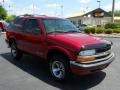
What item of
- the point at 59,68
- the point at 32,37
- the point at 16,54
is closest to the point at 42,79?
the point at 59,68

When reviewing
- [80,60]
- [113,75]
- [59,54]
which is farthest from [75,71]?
[113,75]

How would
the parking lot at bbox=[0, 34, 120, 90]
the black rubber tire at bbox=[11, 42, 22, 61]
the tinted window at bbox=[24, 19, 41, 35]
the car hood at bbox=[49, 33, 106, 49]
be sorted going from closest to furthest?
the car hood at bbox=[49, 33, 106, 49], the parking lot at bbox=[0, 34, 120, 90], the tinted window at bbox=[24, 19, 41, 35], the black rubber tire at bbox=[11, 42, 22, 61]

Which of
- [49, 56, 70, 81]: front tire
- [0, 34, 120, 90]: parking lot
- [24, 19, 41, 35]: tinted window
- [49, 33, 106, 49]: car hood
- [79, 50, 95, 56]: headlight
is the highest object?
[24, 19, 41, 35]: tinted window

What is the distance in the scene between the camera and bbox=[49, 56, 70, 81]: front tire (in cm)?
624

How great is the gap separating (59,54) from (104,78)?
164 centimetres

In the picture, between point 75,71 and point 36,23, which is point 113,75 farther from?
point 36,23

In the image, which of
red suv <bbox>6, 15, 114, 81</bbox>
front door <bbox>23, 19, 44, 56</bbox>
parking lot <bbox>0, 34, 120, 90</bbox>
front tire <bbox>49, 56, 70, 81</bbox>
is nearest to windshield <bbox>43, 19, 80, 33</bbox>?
red suv <bbox>6, 15, 114, 81</bbox>

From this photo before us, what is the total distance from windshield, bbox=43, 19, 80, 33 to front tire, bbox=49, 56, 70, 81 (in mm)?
980

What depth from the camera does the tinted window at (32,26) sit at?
24.2 ft

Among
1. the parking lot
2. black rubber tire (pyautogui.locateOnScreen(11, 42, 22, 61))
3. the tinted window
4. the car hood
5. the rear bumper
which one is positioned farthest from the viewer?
black rubber tire (pyautogui.locateOnScreen(11, 42, 22, 61))

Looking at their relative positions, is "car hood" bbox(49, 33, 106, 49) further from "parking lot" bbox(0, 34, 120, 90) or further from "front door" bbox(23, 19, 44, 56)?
"parking lot" bbox(0, 34, 120, 90)

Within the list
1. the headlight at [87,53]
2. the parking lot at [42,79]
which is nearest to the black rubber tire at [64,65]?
the parking lot at [42,79]

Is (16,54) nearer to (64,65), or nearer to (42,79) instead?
(42,79)

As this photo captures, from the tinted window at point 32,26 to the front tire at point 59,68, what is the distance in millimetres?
1185
